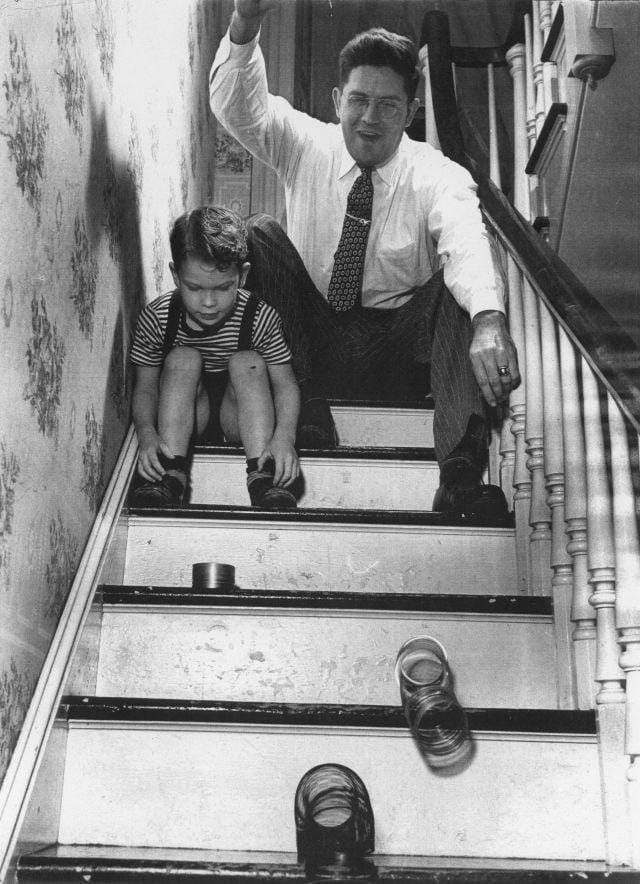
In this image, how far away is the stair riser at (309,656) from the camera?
131 centimetres

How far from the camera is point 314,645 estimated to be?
1.33 metres

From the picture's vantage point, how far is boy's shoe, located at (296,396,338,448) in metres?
1.86

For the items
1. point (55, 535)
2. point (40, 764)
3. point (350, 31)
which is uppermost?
point (350, 31)

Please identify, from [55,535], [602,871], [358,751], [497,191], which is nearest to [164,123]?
[497,191]

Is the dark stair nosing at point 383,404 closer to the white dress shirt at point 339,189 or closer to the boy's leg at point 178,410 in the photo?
the white dress shirt at point 339,189

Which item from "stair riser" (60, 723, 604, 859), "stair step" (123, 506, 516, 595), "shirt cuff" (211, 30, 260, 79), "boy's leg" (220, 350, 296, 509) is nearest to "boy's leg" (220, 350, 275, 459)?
"boy's leg" (220, 350, 296, 509)

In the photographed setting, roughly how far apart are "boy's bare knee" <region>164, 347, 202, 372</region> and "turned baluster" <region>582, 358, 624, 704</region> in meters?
0.78

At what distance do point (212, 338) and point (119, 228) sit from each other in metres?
A: 0.26

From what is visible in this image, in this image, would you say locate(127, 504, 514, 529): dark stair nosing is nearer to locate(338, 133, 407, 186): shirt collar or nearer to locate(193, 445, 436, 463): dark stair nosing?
Result: locate(193, 445, 436, 463): dark stair nosing

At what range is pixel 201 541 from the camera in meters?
1.56

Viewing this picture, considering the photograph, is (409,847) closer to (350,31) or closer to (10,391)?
(10,391)

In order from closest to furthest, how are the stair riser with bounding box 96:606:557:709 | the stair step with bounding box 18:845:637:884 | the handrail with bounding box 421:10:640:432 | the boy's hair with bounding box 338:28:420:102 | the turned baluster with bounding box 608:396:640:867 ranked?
the stair step with bounding box 18:845:637:884
the turned baluster with bounding box 608:396:640:867
the handrail with bounding box 421:10:640:432
the stair riser with bounding box 96:606:557:709
the boy's hair with bounding box 338:28:420:102

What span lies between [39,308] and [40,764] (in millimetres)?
529

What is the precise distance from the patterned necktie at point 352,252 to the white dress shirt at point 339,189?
19 mm
